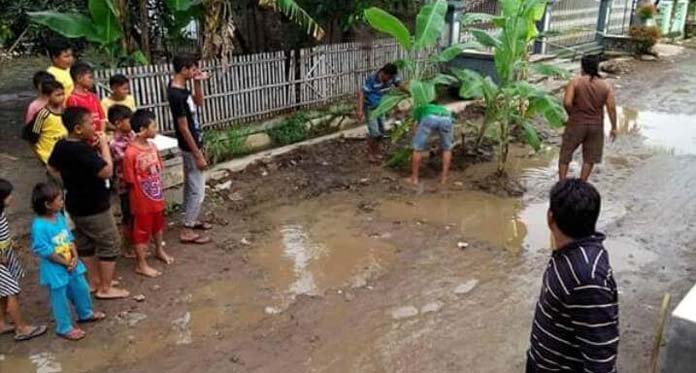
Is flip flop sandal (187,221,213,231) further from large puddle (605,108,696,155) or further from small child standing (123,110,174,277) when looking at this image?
large puddle (605,108,696,155)

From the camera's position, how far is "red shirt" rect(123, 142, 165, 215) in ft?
16.4

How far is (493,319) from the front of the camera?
15.8ft

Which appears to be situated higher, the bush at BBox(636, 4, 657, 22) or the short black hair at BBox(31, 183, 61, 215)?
the bush at BBox(636, 4, 657, 22)

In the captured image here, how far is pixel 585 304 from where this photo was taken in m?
2.41

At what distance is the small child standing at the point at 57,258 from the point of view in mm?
4129

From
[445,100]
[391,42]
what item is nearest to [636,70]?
[445,100]

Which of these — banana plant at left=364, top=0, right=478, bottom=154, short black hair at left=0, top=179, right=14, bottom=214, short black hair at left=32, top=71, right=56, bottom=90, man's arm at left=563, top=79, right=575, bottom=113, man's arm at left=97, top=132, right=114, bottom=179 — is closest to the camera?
short black hair at left=0, top=179, right=14, bottom=214

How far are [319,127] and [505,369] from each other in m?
5.86

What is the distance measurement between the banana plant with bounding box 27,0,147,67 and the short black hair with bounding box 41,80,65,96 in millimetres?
2277

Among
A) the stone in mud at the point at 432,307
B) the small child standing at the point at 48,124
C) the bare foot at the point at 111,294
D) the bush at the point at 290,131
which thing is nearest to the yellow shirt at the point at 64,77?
the small child standing at the point at 48,124

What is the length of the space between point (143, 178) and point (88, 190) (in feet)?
1.74

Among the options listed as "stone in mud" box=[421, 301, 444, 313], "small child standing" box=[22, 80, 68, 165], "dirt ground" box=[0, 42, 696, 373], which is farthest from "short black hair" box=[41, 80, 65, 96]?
"stone in mud" box=[421, 301, 444, 313]

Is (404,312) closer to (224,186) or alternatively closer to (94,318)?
(94,318)

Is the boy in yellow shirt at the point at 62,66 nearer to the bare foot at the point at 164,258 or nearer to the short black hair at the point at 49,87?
the short black hair at the point at 49,87
